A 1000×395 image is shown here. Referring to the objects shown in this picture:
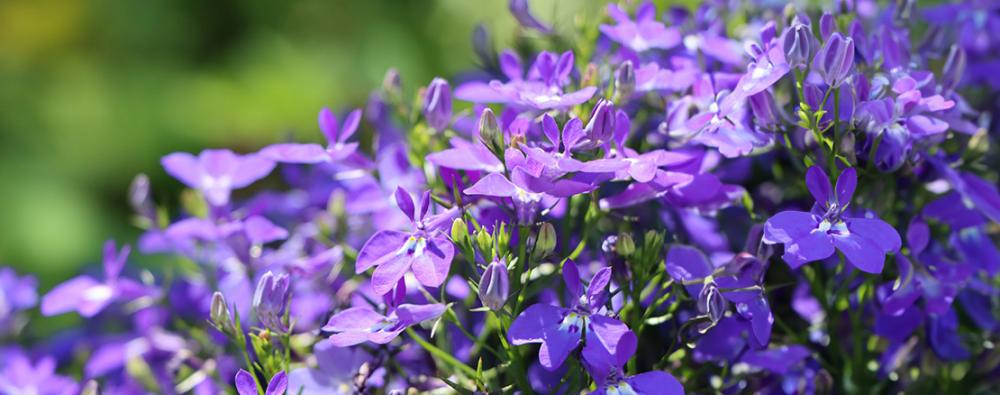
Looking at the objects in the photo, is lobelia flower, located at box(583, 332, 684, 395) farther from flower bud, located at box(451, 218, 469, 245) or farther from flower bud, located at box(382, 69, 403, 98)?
flower bud, located at box(382, 69, 403, 98)

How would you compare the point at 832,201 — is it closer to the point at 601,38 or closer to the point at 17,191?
the point at 601,38

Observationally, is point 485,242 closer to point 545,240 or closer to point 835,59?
point 545,240

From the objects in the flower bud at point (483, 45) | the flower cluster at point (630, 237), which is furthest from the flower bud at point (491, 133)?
the flower bud at point (483, 45)

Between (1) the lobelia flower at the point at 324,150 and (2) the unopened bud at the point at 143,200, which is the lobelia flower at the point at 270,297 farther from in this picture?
(2) the unopened bud at the point at 143,200

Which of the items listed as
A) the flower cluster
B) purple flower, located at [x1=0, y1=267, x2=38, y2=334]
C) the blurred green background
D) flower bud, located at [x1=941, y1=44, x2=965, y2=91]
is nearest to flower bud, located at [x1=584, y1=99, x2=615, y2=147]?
the flower cluster

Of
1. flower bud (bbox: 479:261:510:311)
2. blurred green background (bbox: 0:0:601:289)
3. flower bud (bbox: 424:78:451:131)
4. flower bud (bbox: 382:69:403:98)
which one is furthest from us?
blurred green background (bbox: 0:0:601:289)

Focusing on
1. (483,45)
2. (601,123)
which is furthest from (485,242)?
(483,45)
